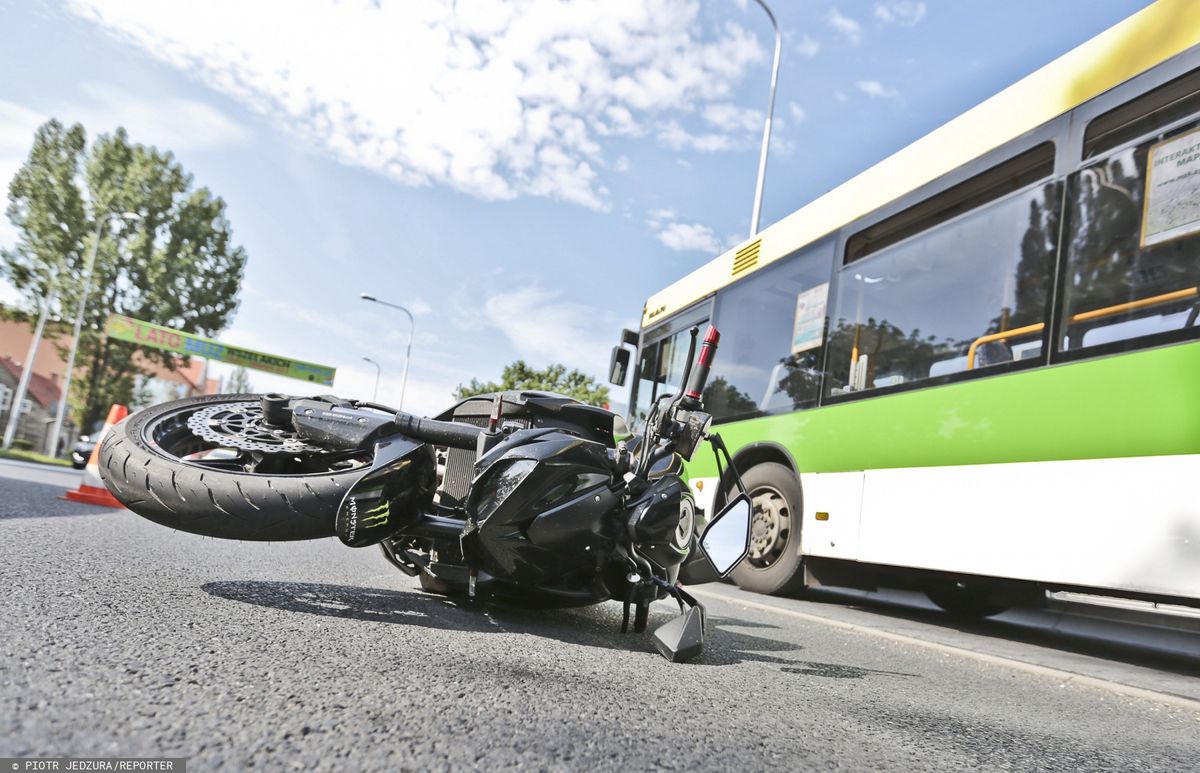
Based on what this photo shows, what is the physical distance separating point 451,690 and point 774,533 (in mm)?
5191

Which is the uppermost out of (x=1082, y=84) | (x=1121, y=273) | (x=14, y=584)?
(x=1082, y=84)

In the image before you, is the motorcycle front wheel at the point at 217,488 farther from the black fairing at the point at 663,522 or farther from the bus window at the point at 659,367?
the bus window at the point at 659,367

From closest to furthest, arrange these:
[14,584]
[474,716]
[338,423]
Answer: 1. [474,716]
2. [14,584]
3. [338,423]

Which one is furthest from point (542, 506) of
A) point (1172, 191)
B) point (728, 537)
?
point (1172, 191)

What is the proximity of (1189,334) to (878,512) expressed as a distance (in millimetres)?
2344

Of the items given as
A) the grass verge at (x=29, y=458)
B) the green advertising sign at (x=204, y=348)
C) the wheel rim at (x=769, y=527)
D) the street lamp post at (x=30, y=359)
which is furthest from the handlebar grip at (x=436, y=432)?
the street lamp post at (x=30, y=359)

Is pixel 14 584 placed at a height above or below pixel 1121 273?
below

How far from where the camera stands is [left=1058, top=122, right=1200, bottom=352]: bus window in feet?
13.0

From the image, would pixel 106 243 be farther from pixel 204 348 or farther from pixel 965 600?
pixel 965 600

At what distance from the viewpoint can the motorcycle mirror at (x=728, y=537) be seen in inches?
123

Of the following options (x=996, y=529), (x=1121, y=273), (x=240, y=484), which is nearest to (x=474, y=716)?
(x=240, y=484)

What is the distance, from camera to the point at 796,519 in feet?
21.2

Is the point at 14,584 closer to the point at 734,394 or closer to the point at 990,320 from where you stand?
the point at 990,320

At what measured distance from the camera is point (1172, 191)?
406 centimetres
